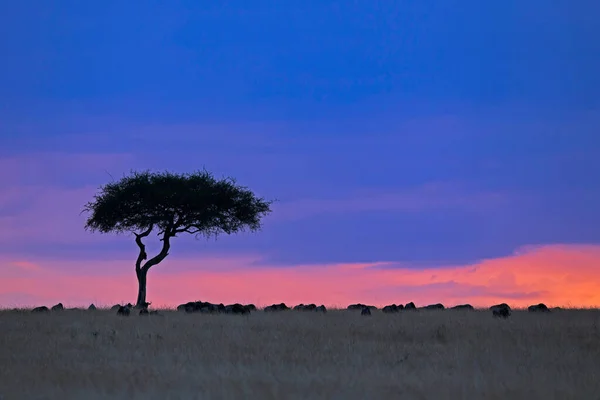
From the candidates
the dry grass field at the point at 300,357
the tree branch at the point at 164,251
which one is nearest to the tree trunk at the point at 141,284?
the tree branch at the point at 164,251

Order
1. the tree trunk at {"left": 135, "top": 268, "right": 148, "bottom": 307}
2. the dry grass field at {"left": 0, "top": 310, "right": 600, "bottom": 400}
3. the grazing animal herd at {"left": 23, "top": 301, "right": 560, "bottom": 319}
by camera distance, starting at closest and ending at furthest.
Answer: the dry grass field at {"left": 0, "top": 310, "right": 600, "bottom": 400} < the grazing animal herd at {"left": 23, "top": 301, "right": 560, "bottom": 319} < the tree trunk at {"left": 135, "top": 268, "right": 148, "bottom": 307}

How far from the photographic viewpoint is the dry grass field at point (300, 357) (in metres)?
16.2

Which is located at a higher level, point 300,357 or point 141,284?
point 141,284

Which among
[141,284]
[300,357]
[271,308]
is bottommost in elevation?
[300,357]

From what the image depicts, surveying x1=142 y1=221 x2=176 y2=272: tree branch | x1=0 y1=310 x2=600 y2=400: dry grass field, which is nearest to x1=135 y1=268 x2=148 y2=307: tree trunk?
x1=142 y1=221 x2=176 y2=272: tree branch

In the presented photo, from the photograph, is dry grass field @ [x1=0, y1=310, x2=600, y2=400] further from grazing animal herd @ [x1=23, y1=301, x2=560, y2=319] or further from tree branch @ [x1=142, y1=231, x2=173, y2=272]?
tree branch @ [x1=142, y1=231, x2=173, y2=272]

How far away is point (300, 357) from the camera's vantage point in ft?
71.9

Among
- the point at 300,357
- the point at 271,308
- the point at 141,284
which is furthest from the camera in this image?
the point at 141,284

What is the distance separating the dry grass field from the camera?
16.2 meters

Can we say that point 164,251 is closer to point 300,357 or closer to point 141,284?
point 141,284

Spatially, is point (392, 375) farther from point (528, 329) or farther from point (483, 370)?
point (528, 329)

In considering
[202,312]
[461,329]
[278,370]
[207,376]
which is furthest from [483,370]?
[202,312]

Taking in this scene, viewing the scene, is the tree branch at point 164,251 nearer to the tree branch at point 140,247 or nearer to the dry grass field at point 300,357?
the tree branch at point 140,247

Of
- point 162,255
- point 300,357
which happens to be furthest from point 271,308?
point 300,357
